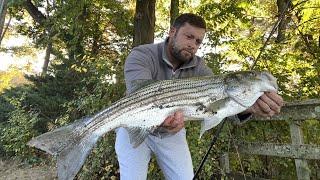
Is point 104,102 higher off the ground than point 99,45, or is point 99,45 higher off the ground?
point 99,45

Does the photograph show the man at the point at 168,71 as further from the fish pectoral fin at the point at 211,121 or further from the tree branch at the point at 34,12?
the tree branch at the point at 34,12

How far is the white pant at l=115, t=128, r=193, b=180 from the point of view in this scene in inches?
166

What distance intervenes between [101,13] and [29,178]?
5.21m

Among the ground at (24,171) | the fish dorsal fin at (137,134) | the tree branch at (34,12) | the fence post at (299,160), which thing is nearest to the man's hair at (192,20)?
the fish dorsal fin at (137,134)

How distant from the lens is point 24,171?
40.9 feet

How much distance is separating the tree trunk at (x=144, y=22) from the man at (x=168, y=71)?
6.02 metres

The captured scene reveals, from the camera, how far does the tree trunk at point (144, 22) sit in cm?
1041

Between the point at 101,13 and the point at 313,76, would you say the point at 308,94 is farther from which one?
the point at 101,13

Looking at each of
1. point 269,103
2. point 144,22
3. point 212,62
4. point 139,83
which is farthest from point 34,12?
Answer: point 269,103

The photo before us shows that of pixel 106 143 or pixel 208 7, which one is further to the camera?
pixel 208 7

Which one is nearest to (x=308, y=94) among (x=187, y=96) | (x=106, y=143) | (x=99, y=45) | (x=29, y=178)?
(x=106, y=143)

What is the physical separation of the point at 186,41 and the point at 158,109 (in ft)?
3.22

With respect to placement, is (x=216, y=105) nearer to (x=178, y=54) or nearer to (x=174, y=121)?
(x=174, y=121)

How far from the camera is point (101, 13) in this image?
13641 mm
